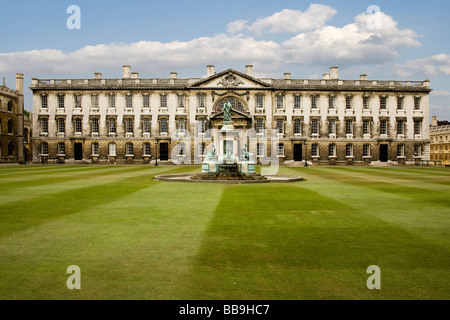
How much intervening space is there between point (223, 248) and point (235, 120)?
46.1m

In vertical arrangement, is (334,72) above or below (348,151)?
above

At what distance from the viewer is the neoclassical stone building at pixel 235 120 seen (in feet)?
176

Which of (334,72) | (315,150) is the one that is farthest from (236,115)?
(334,72)

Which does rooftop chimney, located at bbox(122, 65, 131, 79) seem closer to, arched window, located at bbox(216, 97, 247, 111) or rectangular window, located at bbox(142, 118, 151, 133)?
rectangular window, located at bbox(142, 118, 151, 133)

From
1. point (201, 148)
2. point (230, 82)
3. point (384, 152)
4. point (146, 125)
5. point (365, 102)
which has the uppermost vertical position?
point (230, 82)

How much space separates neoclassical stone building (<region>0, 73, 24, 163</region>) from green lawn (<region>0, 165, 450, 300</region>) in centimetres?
5306

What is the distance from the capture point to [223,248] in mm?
7500

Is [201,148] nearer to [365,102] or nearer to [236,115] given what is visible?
[236,115]

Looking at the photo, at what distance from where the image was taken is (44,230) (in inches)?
356

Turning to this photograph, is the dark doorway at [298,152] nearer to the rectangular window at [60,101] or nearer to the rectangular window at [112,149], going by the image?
the rectangular window at [112,149]

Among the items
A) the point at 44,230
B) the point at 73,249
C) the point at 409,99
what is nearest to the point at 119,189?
the point at 44,230

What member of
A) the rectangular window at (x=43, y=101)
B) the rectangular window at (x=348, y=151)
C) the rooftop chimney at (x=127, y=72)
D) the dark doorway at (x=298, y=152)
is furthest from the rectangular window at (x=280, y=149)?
the rectangular window at (x=43, y=101)

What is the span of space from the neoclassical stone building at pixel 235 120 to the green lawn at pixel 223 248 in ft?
133
